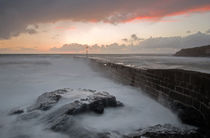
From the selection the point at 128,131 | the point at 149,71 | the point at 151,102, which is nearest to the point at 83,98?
the point at 128,131

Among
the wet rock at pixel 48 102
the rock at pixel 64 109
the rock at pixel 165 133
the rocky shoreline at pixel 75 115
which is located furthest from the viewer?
the wet rock at pixel 48 102

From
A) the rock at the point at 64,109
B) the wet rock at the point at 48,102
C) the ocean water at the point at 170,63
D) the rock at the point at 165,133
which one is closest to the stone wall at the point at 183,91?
the rock at the point at 165,133

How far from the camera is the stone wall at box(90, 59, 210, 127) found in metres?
3.56

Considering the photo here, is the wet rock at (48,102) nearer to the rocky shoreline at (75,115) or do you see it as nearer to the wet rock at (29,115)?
the rocky shoreline at (75,115)

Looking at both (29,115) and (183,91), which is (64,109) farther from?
(183,91)

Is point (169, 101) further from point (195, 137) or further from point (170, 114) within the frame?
point (195, 137)

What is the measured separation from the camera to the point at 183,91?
14.1 ft

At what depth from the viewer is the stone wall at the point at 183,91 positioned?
3.56 meters

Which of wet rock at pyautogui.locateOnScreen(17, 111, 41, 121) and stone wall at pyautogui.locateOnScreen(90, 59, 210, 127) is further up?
stone wall at pyautogui.locateOnScreen(90, 59, 210, 127)

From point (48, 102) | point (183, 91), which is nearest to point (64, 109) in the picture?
point (48, 102)

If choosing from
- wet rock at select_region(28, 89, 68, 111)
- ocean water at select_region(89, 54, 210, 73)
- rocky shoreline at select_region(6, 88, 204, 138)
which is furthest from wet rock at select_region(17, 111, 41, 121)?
ocean water at select_region(89, 54, 210, 73)

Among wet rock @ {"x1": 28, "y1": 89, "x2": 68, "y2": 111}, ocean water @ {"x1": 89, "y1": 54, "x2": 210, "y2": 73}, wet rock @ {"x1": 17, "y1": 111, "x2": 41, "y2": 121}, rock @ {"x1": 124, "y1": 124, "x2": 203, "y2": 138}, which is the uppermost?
ocean water @ {"x1": 89, "y1": 54, "x2": 210, "y2": 73}

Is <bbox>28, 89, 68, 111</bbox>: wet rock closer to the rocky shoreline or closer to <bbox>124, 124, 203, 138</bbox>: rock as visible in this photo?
the rocky shoreline

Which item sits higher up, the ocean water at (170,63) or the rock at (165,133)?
the ocean water at (170,63)
